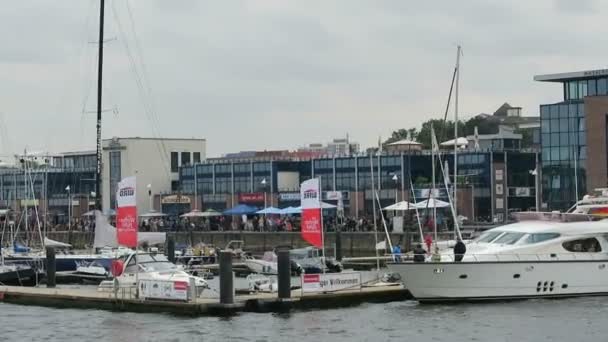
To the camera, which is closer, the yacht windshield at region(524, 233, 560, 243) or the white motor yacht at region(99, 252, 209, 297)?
the yacht windshield at region(524, 233, 560, 243)

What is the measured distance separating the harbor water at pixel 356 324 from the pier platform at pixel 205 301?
38 centimetres

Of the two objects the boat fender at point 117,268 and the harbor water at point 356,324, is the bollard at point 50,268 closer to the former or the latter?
the boat fender at point 117,268

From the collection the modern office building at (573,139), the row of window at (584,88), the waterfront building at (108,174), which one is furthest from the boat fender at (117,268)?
the waterfront building at (108,174)

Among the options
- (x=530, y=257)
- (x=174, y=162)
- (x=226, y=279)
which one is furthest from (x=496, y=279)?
(x=174, y=162)

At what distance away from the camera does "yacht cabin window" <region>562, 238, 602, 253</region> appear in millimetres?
54062

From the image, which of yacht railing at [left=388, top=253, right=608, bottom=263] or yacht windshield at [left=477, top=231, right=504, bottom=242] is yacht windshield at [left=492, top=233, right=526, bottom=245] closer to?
yacht windshield at [left=477, top=231, right=504, bottom=242]

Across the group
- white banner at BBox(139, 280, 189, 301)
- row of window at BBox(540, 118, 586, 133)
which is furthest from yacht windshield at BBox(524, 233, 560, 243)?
row of window at BBox(540, 118, 586, 133)

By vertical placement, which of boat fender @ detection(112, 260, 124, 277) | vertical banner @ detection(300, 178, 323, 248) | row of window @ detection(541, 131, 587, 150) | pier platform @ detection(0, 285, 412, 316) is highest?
row of window @ detection(541, 131, 587, 150)

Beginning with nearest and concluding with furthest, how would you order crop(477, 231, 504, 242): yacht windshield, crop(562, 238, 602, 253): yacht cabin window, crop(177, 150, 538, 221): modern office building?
1. crop(562, 238, 602, 253): yacht cabin window
2. crop(477, 231, 504, 242): yacht windshield
3. crop(177, 150, 538, 221): modern office building

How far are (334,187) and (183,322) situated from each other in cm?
8250

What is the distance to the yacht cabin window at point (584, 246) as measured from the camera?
54.1m

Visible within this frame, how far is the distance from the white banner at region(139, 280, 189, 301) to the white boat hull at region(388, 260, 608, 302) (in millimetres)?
8800

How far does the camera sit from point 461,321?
4866cm

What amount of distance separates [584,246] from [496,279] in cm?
A: 423
